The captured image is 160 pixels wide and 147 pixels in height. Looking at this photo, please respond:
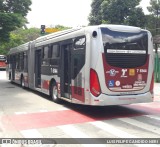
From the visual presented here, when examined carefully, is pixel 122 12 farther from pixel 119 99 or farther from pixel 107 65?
pixel 119 99

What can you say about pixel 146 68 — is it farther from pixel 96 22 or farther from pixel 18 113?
pixel 96 22

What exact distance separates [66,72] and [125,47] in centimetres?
284

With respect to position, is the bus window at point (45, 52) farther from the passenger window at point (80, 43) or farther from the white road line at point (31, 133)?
the white road line at point (31, 133)

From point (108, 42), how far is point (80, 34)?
3.89ft

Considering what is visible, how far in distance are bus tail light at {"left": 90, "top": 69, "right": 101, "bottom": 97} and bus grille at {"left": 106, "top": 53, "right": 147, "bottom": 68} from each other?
24.9 inches

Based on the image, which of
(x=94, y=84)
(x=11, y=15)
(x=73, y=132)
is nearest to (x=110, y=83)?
(x=94, y=84)

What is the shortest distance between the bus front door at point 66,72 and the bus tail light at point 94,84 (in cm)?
189

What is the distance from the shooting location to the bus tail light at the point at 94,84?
33.4 feet

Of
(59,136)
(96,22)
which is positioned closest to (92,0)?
(96,22)

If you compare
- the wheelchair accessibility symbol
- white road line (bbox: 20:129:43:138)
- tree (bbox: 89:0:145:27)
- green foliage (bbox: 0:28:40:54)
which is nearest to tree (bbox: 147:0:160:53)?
tree (bbox: 89:0:145:27)

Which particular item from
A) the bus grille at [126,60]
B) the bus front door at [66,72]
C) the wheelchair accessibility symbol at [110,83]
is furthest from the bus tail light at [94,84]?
the bus front door at [66,72]

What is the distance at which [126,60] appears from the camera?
10711 mm

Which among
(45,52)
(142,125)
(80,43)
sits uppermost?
(80,43)

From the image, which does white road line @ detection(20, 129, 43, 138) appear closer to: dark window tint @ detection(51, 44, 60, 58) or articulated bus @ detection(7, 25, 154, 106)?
articulated bus @ detection(7, 25, 154, 106)
